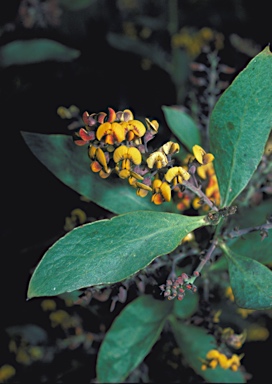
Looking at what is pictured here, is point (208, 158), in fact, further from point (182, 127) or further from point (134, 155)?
point (182, 127)

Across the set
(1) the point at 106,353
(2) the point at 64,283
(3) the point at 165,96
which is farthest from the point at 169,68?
(2) the point at 64,283

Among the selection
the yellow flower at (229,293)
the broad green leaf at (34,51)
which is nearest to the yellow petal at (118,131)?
the yellow flower at (229,293)

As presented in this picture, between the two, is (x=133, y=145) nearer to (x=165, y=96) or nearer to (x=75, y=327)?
(x=75, y=327)

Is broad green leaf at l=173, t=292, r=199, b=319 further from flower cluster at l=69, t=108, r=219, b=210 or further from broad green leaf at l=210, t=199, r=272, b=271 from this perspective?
flower cluster at l=69, t=108, r=219, b=210

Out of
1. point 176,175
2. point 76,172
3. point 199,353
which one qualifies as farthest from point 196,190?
point 199,353

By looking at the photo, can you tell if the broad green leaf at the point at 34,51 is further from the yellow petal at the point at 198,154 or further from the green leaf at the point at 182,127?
the yellow petal at the point at 198,154

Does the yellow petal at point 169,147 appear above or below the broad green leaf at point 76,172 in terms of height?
above

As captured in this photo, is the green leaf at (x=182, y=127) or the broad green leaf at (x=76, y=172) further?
the green leaf at (x=182, y=127)
